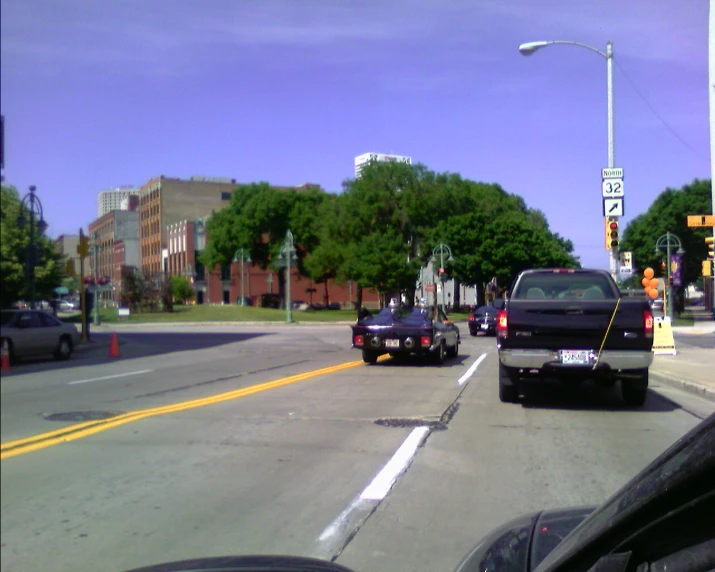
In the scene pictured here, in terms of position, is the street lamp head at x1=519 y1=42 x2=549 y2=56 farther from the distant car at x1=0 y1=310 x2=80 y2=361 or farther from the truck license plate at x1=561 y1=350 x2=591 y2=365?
the distant car at x1=0 y1=310 x2=80 y2=361

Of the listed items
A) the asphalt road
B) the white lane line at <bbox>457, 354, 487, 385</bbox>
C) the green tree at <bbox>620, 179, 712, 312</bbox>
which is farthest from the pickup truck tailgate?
the white lane line at <bbox>457, 354, 487, 385</bbox>

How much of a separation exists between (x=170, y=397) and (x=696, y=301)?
10223mm

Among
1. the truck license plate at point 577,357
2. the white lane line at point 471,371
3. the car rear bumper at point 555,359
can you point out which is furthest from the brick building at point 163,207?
the white lane line at point 471,371

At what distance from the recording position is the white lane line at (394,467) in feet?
21.3

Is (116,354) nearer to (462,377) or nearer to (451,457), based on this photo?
(462,377)

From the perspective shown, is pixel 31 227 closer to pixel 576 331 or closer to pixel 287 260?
pixel 576 331

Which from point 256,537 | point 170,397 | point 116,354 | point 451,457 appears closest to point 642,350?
point 451,457

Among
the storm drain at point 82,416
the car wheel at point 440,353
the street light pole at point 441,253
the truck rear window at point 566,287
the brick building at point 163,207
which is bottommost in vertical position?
the storm drain at point 82,416

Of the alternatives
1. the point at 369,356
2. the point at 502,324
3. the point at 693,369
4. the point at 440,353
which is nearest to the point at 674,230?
the point at 693,369

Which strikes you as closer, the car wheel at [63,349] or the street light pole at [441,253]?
the street light pole at [441,253]

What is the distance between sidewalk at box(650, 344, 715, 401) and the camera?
3.98m

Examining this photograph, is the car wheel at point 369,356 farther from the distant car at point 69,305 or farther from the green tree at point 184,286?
the distant car at point 69,305

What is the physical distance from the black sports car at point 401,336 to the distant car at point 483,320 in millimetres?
5885

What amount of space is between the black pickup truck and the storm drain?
227 inches
